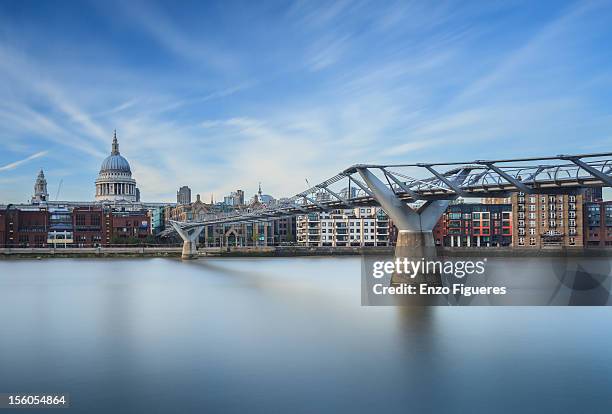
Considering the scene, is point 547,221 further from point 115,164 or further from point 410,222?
point 115,164

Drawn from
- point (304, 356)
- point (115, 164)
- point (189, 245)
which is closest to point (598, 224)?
point (189, 245)

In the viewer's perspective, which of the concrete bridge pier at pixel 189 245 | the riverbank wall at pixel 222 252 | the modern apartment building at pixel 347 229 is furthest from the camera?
the modern apartment building at pixel 347 229

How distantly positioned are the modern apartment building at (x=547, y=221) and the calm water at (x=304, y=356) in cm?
6063

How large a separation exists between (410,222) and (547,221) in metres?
60.8

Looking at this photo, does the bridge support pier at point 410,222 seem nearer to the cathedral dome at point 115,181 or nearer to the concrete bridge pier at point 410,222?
the concrete bridge pier at point 410,222

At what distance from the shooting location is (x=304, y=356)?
20.8 m

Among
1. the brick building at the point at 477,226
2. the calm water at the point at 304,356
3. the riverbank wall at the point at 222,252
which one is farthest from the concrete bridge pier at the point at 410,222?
the brick building at the point at 477,226

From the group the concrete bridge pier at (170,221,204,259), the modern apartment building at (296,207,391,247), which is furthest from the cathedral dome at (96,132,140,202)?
the concrete bridge pier at (170,221,204,259)

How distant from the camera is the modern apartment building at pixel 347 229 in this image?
111 metres

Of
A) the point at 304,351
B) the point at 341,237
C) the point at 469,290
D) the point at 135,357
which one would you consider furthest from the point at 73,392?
the point at 341,237

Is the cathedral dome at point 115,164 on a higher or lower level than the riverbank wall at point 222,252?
higher

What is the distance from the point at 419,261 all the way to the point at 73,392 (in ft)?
70.8

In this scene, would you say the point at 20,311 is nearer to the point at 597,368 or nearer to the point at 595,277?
the point at 597,368

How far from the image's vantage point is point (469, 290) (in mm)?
39906
